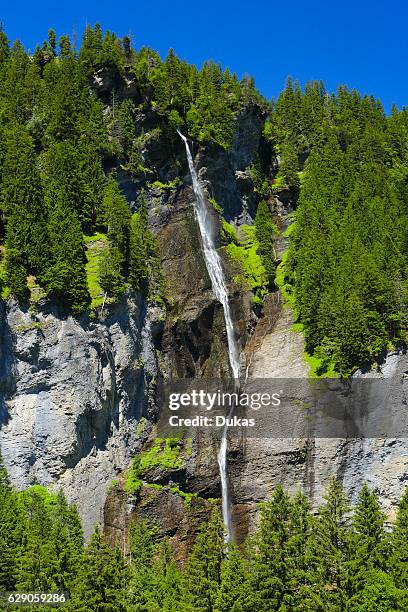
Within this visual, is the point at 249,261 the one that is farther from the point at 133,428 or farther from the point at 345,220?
the point at 133,428

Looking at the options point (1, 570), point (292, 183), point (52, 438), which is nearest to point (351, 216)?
point (292, 183)

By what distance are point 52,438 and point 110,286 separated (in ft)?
49.6

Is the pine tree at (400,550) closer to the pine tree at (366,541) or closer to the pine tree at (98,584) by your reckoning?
the pine tree at (366,541)

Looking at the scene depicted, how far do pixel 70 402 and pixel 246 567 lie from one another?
70.5 ft

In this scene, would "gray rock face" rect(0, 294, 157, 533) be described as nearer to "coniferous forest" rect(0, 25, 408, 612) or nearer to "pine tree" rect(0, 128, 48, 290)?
"coniferous forest" rect(0, 25, 408, 612)

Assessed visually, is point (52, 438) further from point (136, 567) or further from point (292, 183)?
point (292, 183)

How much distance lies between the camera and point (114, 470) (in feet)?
210

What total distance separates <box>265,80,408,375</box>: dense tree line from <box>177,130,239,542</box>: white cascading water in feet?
23.8

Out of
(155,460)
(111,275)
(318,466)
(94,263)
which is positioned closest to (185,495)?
(155,460)

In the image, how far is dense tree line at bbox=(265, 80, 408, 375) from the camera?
65250 mm

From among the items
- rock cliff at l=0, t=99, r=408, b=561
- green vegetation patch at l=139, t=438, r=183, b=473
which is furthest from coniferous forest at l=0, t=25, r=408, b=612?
green vegetation patch at l=139, t=438, r=183, b=473

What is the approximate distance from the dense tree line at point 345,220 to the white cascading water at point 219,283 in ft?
23.8

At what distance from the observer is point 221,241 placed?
285 feet

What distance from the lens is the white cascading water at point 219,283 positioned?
63.1 m
